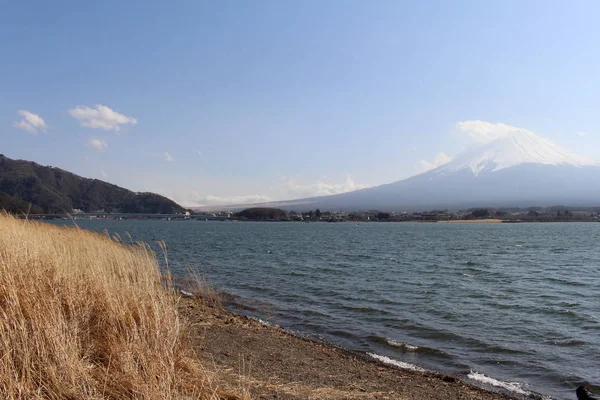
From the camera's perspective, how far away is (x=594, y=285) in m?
21.4

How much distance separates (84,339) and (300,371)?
12.5ft

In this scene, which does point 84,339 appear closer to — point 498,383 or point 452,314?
point 498,383

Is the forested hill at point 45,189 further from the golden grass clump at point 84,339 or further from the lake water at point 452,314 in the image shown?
the golden grass clump at point 84,339

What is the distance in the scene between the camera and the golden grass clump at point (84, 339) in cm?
409

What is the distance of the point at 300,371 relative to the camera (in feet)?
25.6

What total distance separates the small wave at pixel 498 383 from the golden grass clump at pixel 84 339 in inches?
236

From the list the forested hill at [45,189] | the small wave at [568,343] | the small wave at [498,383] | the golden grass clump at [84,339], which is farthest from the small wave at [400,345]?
the forested hill at [45,189]

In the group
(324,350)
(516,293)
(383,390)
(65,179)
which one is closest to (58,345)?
(383,390)

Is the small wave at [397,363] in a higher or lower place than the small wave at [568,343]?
higher

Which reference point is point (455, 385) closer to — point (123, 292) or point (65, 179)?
point (123, 292)

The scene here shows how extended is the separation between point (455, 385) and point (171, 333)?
5.64 metres

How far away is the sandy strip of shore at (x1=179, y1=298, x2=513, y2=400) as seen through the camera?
252 inches

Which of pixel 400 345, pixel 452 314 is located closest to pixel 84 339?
pixel 400 345

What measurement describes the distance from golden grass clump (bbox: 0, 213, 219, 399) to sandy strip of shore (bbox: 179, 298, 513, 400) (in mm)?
896
